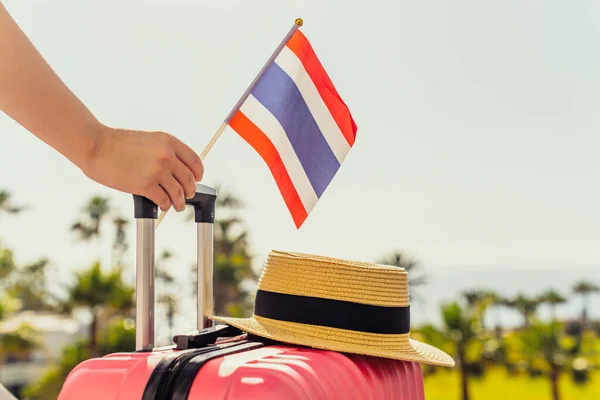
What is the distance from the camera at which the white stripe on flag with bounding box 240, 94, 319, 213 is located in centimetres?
139

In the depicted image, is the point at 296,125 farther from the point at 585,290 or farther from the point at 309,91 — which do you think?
the point at 585,290

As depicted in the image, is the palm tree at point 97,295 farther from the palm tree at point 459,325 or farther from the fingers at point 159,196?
the fingers at point 159,196

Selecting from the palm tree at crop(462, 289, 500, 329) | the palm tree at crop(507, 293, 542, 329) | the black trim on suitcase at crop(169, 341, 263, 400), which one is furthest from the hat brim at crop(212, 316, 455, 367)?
the palm tree at crop(507, 293, 542, 329)

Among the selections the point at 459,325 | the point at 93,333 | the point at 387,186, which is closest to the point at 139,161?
the point at 459,325

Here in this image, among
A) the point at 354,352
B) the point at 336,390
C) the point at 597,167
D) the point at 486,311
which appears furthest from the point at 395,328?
the point at 597,167

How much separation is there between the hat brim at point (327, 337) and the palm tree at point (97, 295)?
2319 centimetres

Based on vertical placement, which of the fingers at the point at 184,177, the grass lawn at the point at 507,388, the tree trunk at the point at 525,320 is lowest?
the grass lawn at the point at 507,388

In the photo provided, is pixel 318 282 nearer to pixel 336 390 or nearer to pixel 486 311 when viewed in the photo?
pixel 336 390

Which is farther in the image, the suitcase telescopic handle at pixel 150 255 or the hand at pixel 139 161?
the suitcase telescopic handle at pixel 150 255

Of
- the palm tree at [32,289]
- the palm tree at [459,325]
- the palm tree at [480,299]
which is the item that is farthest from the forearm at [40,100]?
the palm tree at [32,289]

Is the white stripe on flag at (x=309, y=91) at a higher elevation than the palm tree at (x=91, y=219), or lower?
lower

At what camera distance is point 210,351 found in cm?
96

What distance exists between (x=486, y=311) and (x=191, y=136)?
51.0ft

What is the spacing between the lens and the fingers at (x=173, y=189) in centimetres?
92
